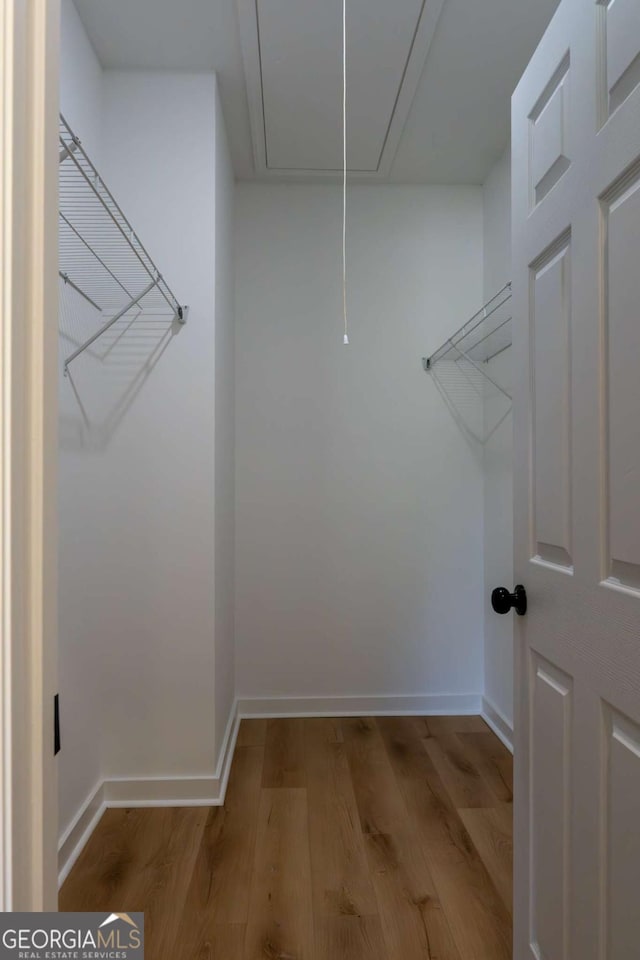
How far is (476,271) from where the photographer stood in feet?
10.3

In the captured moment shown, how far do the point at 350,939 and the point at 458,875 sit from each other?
1.36ft

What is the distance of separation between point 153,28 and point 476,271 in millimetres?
1788

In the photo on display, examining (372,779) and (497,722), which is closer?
(372,779)

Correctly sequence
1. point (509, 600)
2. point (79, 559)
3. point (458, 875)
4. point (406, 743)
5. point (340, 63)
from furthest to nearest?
point (406, 743) → point (340, 63) → point (79, 559) → point (458, 875) → point (509, 600)

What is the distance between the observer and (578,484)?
108 centimetres

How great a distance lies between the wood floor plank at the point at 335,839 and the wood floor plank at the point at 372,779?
0.11 ft

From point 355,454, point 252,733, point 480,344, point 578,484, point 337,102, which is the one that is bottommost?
point 252,733

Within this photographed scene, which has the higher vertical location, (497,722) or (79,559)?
(79,559)

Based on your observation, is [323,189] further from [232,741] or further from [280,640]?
[232,741]

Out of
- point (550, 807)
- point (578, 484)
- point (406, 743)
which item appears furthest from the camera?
point (406, 743)

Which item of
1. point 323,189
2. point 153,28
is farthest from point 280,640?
point 153,28

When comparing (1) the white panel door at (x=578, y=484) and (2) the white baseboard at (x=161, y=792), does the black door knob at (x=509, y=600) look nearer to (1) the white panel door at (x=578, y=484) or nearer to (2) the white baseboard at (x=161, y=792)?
(1) the white panel door at (x=578, y=484)

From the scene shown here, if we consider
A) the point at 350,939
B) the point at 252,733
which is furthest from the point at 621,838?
the point at 252,733

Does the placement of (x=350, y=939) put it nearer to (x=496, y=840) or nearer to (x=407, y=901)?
(x=407, y=901)
